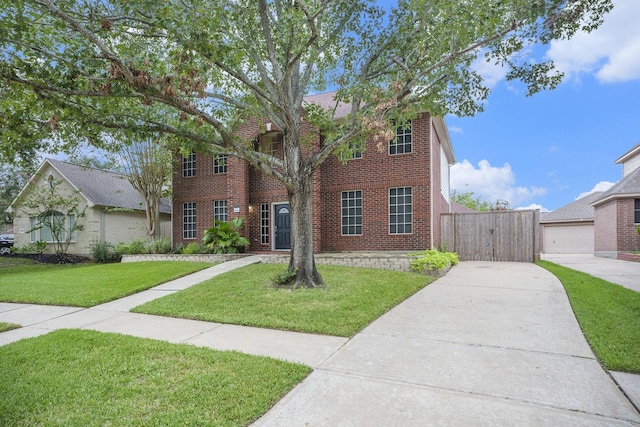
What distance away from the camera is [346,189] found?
Result: 1395 centimetres

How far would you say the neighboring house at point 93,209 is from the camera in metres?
18.0

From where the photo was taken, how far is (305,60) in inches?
316

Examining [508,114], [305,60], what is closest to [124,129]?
[305,60]

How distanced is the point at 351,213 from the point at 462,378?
Answer: 35.1 feet

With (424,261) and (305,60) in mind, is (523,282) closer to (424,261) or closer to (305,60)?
(424,261)

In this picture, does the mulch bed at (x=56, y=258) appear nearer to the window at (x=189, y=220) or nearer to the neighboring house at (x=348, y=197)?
the neighboring house at (x=348, y=197)

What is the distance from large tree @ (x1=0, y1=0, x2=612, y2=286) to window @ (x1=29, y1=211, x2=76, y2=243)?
11.3m

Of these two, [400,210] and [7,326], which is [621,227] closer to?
→ [400,210]

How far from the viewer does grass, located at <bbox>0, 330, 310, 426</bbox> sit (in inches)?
106

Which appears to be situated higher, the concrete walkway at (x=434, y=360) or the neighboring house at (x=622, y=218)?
the neighboring house at (x=622, y=218)

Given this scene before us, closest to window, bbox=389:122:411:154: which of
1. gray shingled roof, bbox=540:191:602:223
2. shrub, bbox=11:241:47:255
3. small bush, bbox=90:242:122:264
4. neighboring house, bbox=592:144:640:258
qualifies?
neighboring house, bbox=592:144:640:258

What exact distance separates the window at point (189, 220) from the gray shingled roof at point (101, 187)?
242cm

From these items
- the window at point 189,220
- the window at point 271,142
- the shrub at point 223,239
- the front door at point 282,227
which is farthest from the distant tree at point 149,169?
the front door at point 282,227

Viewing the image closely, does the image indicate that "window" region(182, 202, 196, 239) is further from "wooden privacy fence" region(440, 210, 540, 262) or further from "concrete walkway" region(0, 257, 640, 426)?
"wooden privacy fence" region(440, 210, 540, 262)
